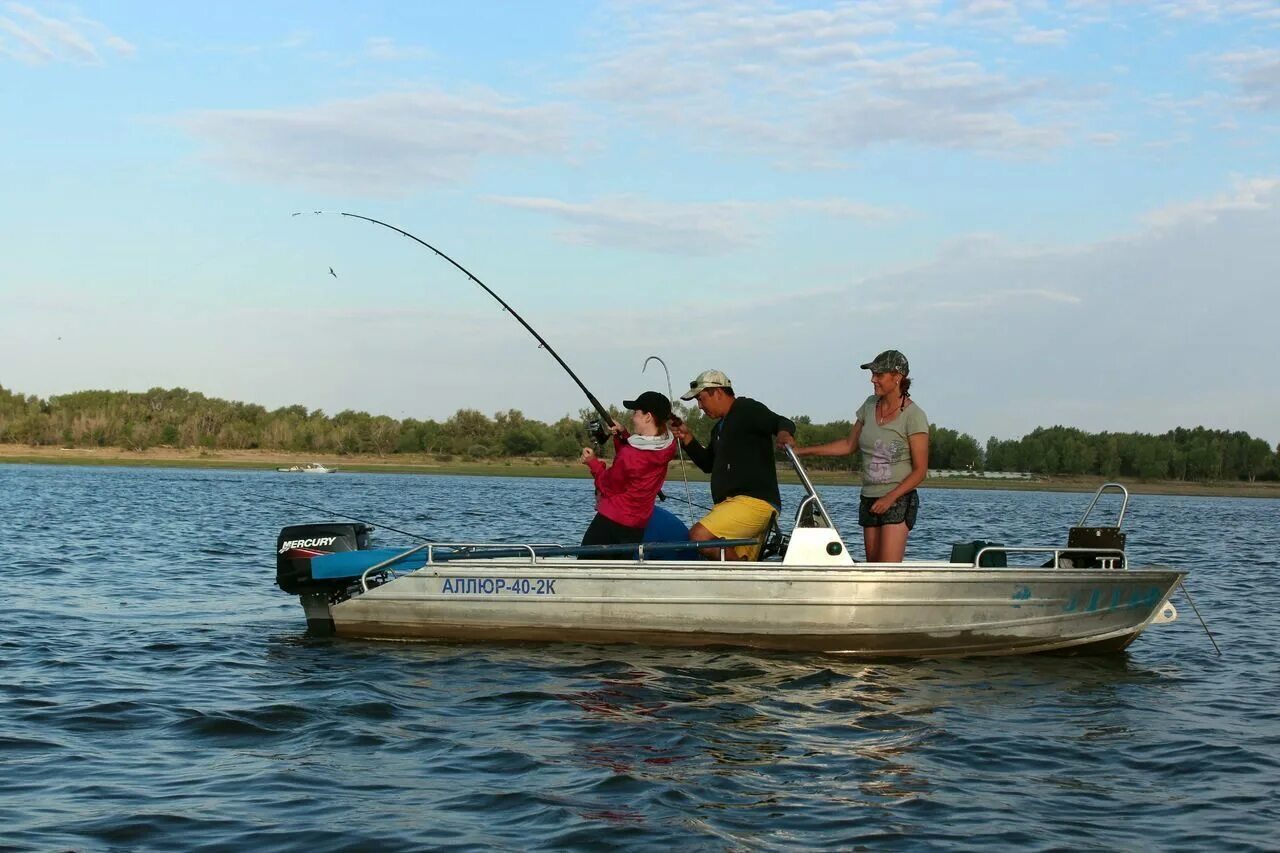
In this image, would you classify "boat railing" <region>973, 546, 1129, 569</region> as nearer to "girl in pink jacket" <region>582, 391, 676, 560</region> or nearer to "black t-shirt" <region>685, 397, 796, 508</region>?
"black t-shirt" <region>685, 397, 796, 508</region>

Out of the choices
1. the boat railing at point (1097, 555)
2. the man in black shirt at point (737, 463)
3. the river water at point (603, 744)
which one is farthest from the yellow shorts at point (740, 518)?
the boat railing at point (1097, 555)

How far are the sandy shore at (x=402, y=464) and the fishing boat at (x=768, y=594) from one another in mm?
89630

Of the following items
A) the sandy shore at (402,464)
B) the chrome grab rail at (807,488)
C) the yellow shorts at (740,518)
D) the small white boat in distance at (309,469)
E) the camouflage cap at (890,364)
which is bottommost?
the small white boat in distance at (309,469)

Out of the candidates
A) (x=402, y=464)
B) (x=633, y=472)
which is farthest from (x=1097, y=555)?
(x=402, y=464)

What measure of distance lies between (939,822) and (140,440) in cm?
11300

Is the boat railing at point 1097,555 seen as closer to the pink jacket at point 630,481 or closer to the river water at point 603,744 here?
A: the river water at point 603,744

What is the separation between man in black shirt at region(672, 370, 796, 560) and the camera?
9.63 meters

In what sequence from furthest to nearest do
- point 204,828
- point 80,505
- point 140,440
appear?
1. point 140,440
2. point 80,505
3. point 204,828

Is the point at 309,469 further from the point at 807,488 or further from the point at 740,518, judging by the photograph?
the point at 807,488

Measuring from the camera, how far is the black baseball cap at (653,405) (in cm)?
977

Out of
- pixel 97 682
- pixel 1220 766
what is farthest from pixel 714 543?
pixel 97 682

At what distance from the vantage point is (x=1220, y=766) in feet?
23.4

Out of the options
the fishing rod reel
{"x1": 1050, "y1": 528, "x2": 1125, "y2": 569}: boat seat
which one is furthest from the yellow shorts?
{"x1": 1050, "y1": 528, "x2": 1125, "y2": 569}: boat seat

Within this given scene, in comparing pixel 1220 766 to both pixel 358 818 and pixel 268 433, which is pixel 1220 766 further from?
pixel 268 433
